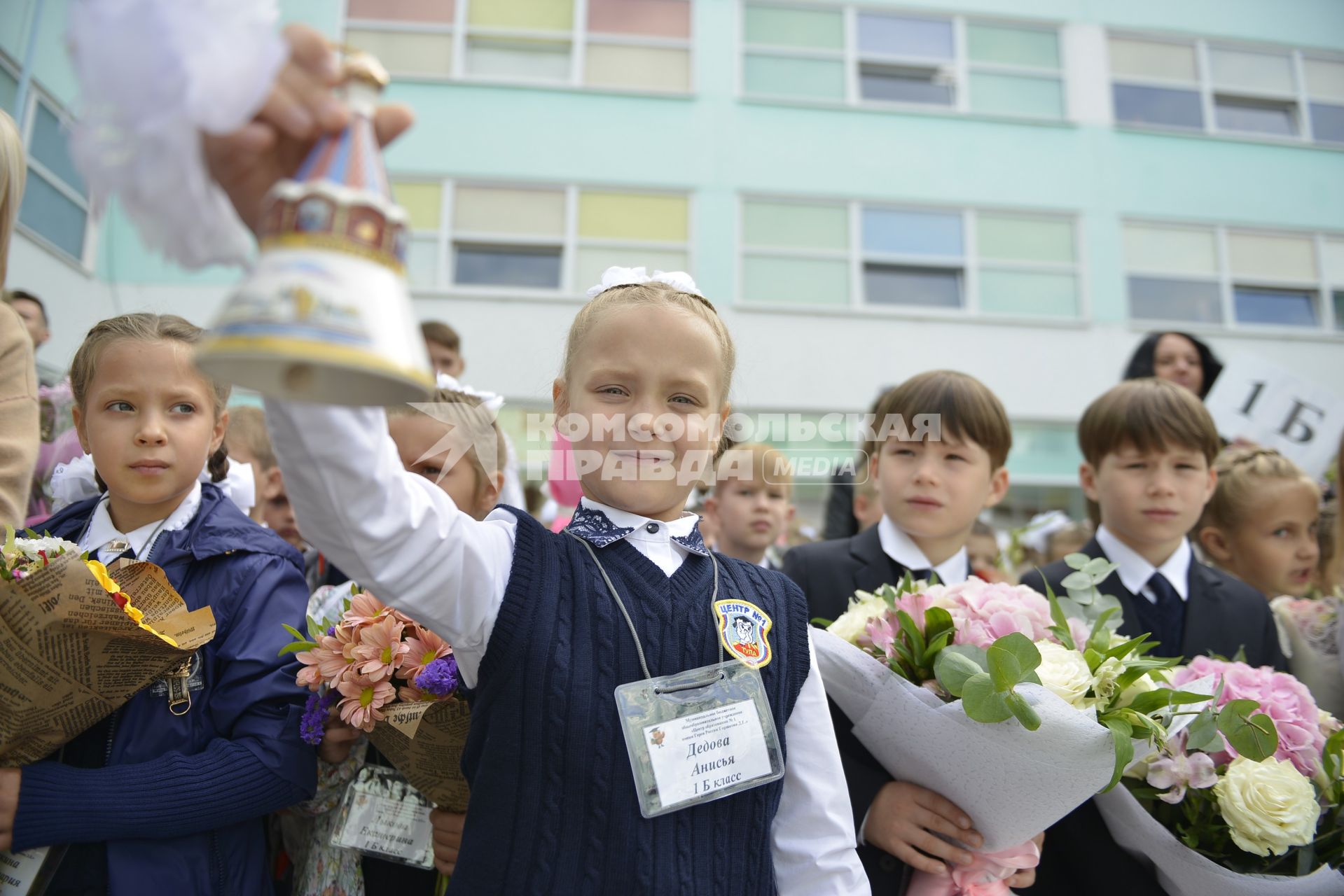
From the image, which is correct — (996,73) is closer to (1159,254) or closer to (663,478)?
(1159,254)

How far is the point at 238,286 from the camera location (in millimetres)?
875

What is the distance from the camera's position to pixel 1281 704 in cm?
201

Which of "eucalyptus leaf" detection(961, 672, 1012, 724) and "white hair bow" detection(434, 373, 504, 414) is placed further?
"white hair bow" detection(434, 373, 504, 414)

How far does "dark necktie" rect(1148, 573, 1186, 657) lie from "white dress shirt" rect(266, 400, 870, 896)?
1597 millimetres

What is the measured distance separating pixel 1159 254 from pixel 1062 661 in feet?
40.3

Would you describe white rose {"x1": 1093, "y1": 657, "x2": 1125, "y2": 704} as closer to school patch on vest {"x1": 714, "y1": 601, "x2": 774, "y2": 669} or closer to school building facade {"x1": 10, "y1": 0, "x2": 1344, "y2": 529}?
school patch on vest {"x1": 714, "y1": 601, "x2": 774, "y2": 669}

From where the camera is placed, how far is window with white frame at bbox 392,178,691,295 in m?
11.1

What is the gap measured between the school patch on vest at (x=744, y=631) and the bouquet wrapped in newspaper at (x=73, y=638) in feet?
3.53

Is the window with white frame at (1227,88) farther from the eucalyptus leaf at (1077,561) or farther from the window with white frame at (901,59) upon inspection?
the eucalyptus leaf at (1077,561)

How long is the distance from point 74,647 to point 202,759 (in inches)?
13.5

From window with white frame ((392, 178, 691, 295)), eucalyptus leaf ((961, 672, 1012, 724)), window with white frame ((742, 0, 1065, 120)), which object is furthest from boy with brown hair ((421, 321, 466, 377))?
window with white frame ((742, 0, 1065, 120))

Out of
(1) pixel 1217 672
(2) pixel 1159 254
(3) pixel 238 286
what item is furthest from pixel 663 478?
(2) pixel 1159 254

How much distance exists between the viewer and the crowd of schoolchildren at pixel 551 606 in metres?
1.39

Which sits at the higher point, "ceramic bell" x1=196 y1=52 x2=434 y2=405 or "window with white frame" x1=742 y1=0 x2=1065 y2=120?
"window with white frame" x1=742 y1=0 x2=1065 y2=120
